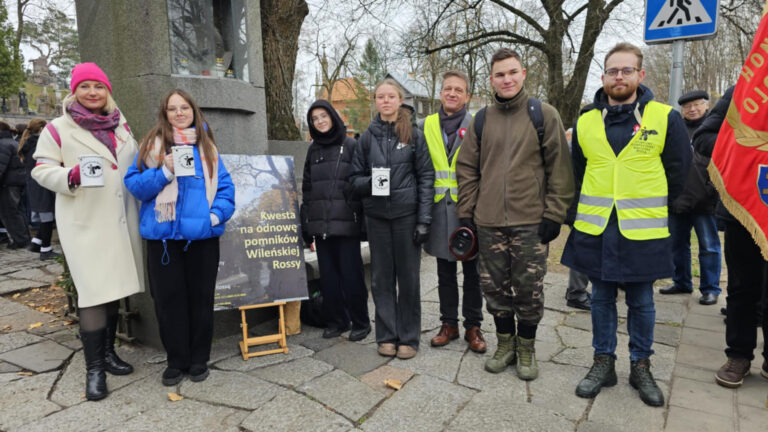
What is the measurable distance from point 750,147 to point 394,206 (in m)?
2.19

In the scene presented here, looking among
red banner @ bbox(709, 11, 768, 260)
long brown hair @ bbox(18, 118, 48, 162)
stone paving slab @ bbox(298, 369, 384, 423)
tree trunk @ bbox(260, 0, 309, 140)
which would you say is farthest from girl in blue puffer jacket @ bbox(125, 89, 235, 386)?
long brown hair @ bbox(18, 118, 48, 162)

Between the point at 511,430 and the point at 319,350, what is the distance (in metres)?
1.66

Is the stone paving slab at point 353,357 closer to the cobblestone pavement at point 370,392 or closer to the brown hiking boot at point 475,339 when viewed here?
the cobblestone pavement at point 370,392

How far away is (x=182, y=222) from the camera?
3145mm

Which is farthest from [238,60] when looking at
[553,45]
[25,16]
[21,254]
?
[25,16]

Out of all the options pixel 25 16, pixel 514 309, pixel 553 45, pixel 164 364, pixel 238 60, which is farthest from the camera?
pixel 25 16

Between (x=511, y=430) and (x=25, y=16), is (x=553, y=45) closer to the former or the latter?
(x=511, y=430)

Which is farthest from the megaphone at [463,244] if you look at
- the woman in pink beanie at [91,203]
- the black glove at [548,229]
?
the woman in pink beanie at [91,203]

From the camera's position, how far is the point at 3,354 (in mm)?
3820

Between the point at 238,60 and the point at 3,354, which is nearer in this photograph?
the point at 3,354

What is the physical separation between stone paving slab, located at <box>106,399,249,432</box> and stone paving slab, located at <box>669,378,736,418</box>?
262cm

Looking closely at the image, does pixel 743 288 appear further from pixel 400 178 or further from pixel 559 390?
pixel 400 178

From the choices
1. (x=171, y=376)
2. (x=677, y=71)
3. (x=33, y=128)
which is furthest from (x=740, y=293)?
(x=33, y=128)

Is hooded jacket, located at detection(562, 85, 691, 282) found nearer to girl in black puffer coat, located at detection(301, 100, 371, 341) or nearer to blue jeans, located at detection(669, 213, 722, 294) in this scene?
girl in black puffer coat, located at detection(301, 100, 371, 341)
